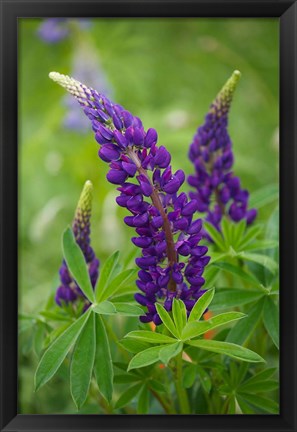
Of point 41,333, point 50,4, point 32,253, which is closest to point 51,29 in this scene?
point 32,253

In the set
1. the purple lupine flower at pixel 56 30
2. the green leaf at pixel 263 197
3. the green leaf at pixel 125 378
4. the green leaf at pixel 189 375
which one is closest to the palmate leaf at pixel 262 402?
the green leaf at pixel 189 375

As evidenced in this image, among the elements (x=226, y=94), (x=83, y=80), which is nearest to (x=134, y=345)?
(x=226, y=94)

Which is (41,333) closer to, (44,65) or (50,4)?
(50,4)

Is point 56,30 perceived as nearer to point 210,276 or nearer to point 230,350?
point 210,276

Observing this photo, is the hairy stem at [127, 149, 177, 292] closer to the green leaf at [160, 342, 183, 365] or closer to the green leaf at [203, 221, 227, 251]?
the green leaf at [160, 342, 183, 365]

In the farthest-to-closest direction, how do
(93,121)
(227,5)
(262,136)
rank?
1. (262,136)
2. (227,5)
3. (93,121)

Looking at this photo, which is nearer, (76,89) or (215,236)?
(76,89)
